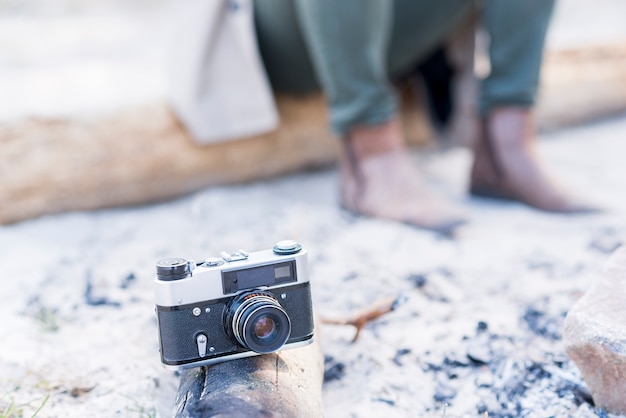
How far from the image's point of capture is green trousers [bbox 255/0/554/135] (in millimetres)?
1472

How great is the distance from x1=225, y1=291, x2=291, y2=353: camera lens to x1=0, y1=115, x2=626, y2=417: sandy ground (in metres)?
0.19

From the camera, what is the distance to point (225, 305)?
807mm

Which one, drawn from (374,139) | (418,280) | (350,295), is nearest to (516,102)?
(374,139)

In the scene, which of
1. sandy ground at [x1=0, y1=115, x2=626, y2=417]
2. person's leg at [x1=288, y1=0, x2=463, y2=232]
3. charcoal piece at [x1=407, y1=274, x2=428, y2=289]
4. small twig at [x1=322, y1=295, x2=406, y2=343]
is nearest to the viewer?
sandy ground at [x1=0, y1=115, x2=626, y2=417]

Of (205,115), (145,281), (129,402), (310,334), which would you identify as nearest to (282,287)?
(310,334)

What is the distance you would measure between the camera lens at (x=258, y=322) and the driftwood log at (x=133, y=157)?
1041 mm

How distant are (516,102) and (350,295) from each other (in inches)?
27.7

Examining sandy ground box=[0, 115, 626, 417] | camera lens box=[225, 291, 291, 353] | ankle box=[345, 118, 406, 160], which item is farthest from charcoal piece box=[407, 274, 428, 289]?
camera lens box=[225, 291, 291, 353]

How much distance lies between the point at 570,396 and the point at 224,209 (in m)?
1.02

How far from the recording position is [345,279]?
1.29 meters

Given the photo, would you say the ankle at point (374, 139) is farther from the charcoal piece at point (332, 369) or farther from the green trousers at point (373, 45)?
the charcoal piece at point (332, 369)

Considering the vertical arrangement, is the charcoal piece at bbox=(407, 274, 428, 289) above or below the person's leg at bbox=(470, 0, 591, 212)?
below

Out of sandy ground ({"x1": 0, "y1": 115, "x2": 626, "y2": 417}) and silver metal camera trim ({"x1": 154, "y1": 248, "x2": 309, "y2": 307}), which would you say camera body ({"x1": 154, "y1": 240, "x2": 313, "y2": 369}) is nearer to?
silver metal camera trim ({"x1": 154, "y1": 248, "x2": 309, "y2": 307})

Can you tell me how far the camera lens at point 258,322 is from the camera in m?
0.77
